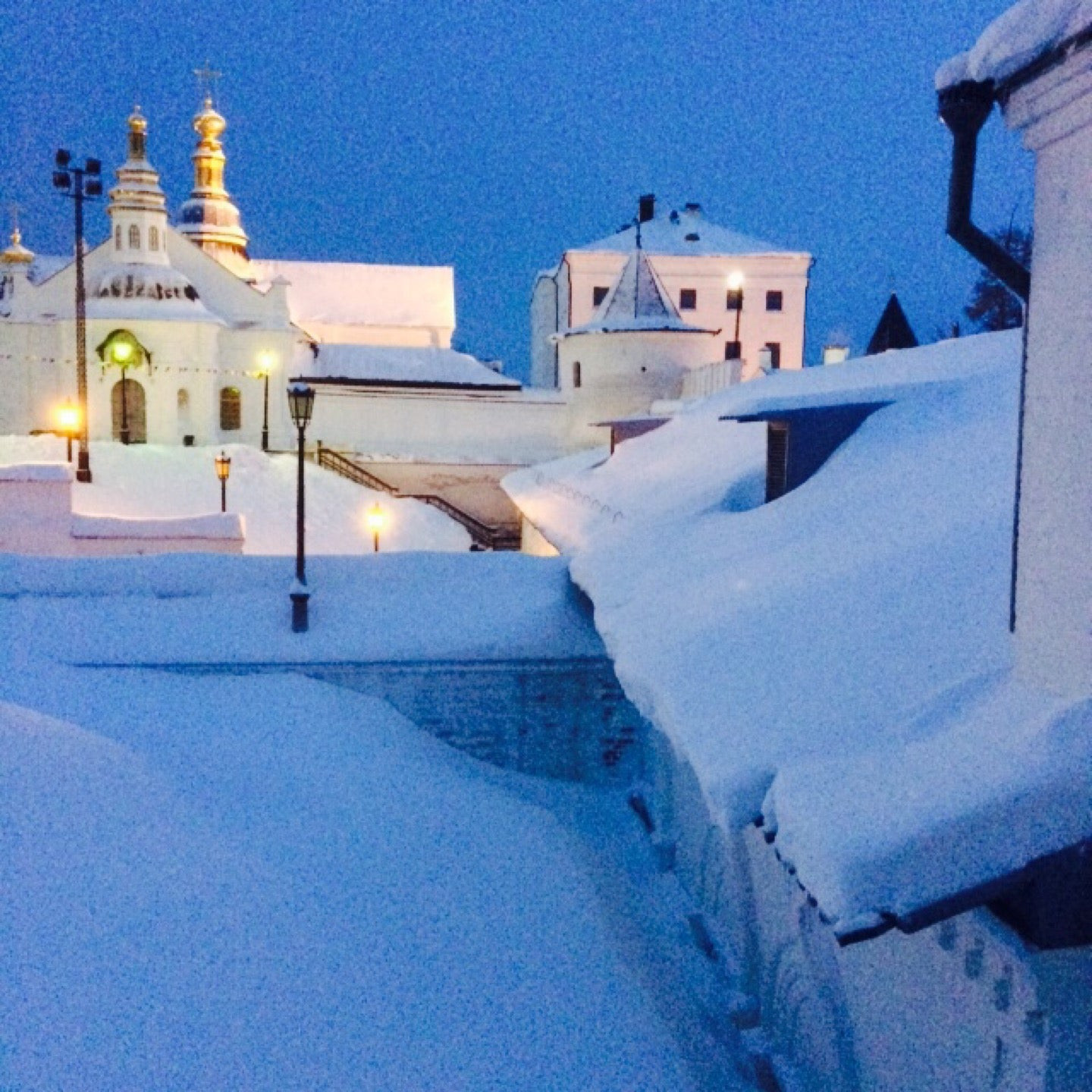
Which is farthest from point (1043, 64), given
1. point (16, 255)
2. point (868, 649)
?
point (16, 255)

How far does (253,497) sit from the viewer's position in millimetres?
28312

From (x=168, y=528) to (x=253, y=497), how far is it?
1233 centimetres

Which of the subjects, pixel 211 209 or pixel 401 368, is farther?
pixel 211 209

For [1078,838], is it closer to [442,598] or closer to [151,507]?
[442,598]

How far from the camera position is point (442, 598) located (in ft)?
44.0

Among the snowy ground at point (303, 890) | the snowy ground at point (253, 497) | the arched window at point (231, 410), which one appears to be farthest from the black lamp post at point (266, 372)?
the snowy ground at point (303, 890)

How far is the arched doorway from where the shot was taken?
35656 mm

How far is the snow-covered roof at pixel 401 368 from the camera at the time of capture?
1484 inches

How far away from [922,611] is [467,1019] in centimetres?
347

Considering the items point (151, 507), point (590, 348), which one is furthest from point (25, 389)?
point (590, 348)

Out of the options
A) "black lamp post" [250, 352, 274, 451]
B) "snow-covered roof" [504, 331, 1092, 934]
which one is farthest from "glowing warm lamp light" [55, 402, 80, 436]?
"snow-covered roof" [504, 331, 1092, 934]

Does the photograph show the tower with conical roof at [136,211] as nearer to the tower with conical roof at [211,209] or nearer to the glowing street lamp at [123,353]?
the glowing street lamp at [123,353]

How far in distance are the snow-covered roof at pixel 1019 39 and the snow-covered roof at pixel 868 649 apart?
196cm

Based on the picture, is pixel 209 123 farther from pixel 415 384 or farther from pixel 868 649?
pixel 868 649
